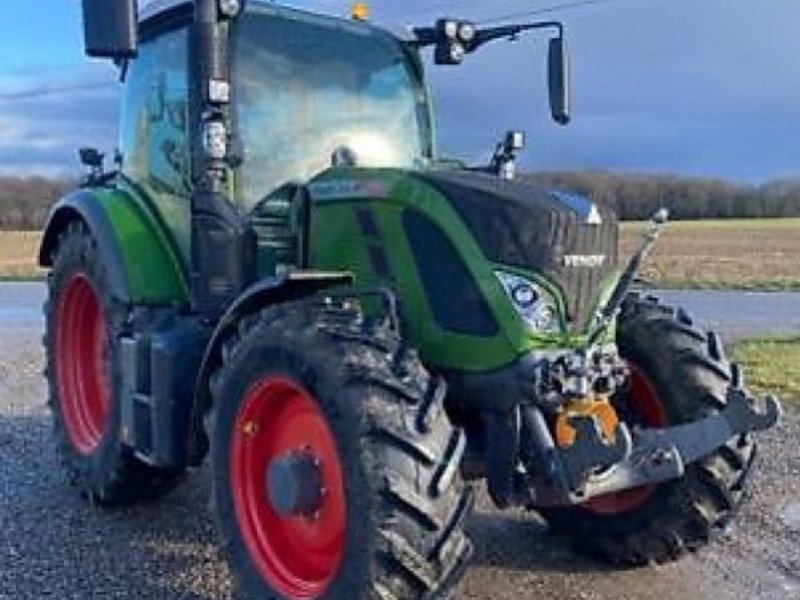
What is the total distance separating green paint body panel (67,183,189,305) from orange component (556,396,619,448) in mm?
2139

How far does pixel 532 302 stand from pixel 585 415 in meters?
0.46

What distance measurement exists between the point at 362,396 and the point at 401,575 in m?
0.61

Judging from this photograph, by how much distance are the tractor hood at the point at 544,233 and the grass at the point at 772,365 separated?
5.78m

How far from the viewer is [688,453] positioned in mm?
4941

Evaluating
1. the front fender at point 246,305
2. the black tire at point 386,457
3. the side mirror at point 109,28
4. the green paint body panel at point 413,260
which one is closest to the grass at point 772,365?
the green paint body panel at point 413,260

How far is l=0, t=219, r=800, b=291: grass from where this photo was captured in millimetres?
27656

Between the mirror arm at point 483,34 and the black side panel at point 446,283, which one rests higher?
the mirror arm at point 483,34

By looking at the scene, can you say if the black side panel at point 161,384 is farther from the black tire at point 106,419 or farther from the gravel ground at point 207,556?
the gravel ground at point 207,556

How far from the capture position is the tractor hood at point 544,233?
4.77 meters

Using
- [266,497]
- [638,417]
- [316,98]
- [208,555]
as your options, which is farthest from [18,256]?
[266,497]

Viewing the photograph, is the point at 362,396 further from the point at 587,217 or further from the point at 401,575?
the point at 587,217

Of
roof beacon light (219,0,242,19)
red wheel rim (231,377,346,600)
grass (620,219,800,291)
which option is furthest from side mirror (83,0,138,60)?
grass (620,219,800,291)

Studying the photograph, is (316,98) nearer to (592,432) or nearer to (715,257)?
(592,432)

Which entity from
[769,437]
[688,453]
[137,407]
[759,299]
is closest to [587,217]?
[688,453]
